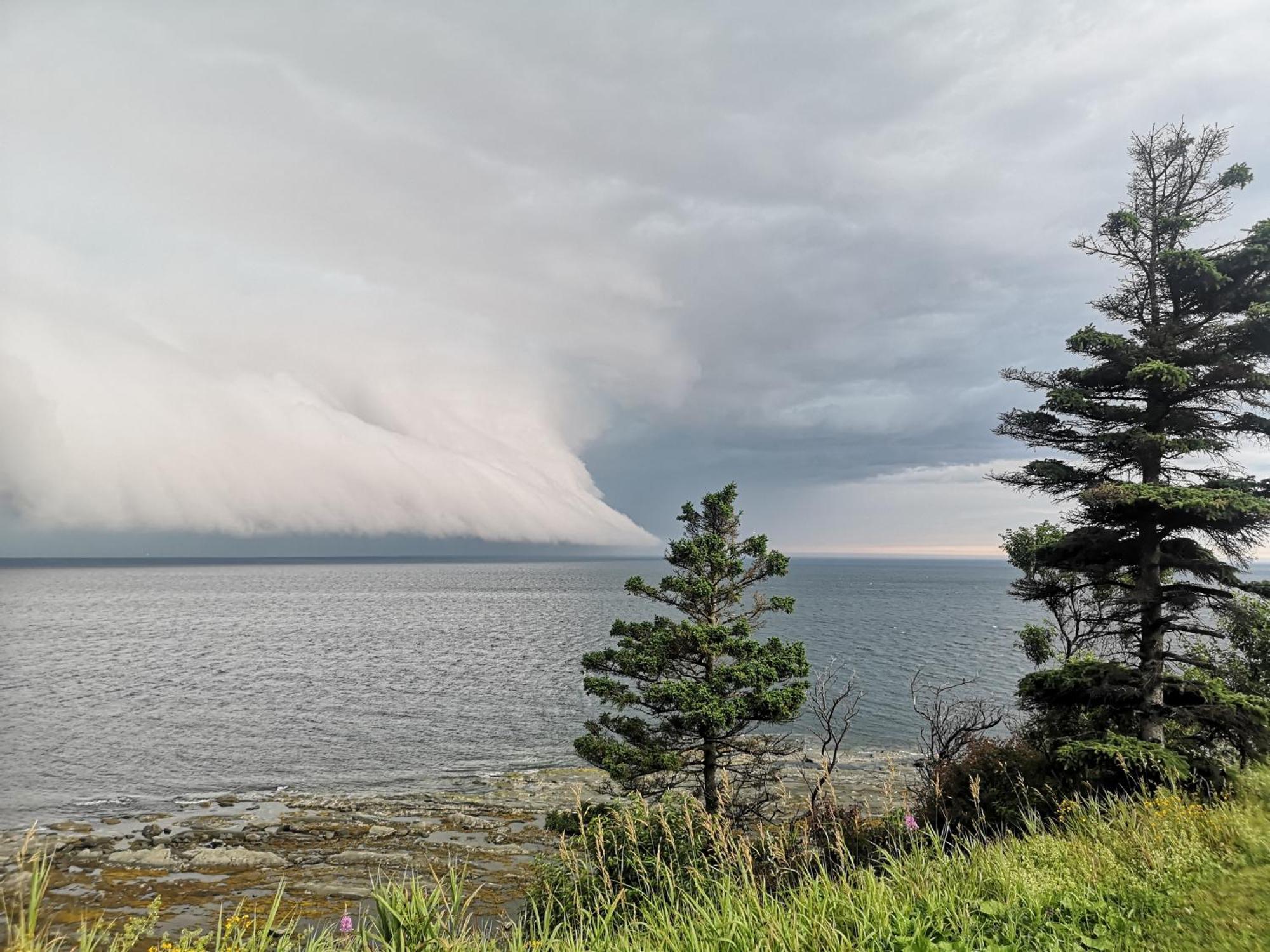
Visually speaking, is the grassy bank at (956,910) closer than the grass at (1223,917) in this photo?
No

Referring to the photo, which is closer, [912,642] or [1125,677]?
[1125,677]

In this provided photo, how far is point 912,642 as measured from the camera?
2589 inches

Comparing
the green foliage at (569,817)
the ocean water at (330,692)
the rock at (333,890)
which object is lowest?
the ocean water at (330,692)

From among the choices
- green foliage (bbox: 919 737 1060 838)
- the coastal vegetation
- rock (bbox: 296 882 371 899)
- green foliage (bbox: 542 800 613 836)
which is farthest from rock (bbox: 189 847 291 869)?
green foliage (bbox: 919 737 1060 838)

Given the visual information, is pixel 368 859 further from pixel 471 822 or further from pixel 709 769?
pixel 709 769

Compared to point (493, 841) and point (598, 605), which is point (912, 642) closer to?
point (493, 841)

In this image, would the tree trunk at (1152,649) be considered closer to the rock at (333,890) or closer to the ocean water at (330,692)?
the rock at (333,890)

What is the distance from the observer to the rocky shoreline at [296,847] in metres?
18.8

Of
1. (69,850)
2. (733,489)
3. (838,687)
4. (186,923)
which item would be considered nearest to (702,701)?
(733,489)

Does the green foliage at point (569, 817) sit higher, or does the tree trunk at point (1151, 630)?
the tree trunk at point (1151, 630)

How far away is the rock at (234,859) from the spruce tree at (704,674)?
1277 cm

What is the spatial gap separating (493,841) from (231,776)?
16176 millimetres

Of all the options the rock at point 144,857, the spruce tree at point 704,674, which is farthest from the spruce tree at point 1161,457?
the rock at point 144,857

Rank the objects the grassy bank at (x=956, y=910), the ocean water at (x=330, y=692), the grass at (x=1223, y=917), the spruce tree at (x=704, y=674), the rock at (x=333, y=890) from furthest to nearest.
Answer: the ocean water at (x=330, y=692) → the rock at (x=333, y=890) → the spruce tree at (x=704, y=674) → the grassy bank at (x=956, y=910) → the grass at (x=1223, y=917)
